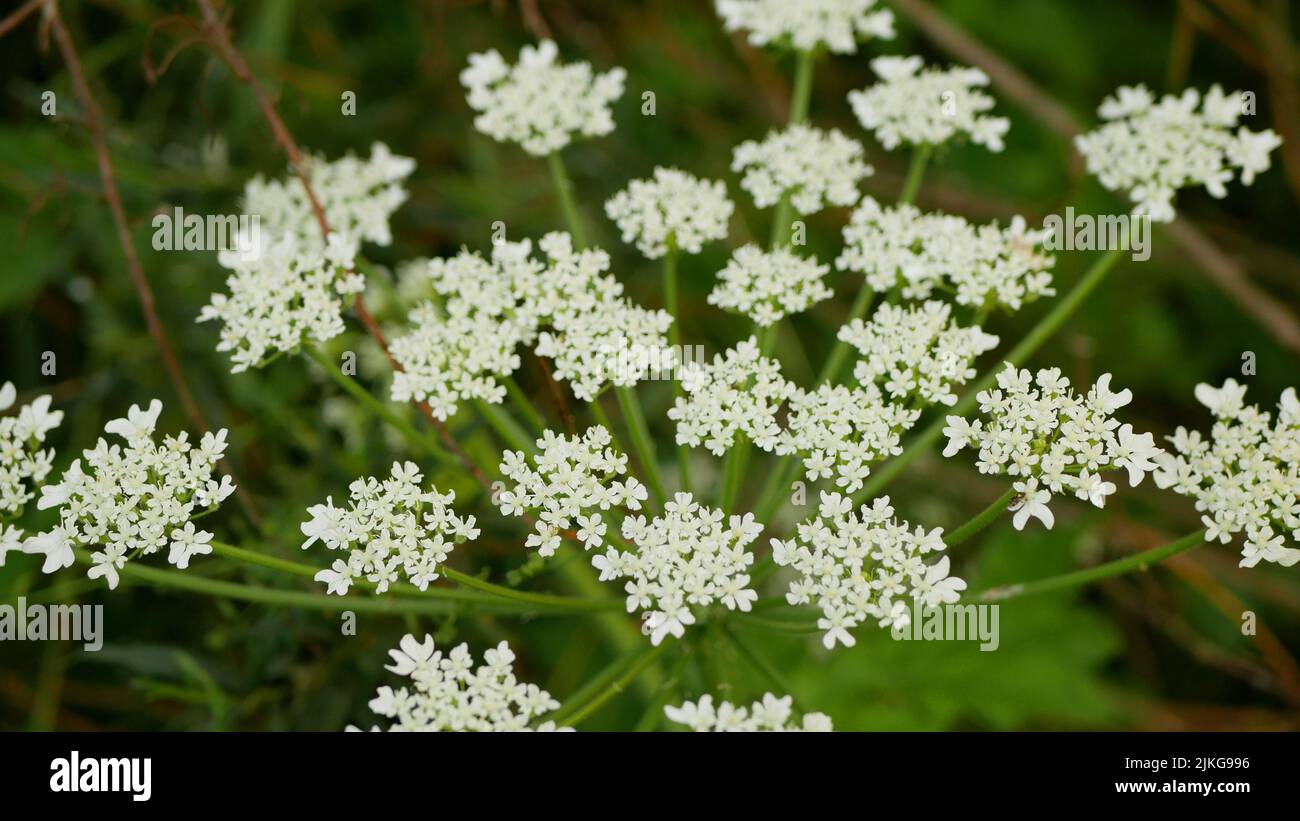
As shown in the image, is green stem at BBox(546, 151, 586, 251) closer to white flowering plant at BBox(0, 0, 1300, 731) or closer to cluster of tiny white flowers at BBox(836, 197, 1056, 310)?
white flowering plant at BBox(0, 0, 1300, 731)

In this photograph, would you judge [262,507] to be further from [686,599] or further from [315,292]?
[686,599]

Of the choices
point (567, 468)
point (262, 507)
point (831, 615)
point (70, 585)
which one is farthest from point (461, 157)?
point (831, 615)

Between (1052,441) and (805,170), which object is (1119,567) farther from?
(805,170)

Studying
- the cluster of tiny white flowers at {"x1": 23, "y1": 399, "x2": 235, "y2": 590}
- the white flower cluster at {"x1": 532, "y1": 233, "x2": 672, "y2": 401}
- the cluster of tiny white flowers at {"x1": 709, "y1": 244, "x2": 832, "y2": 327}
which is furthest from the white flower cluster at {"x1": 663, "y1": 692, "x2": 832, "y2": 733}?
the cluster of tiny white flowers at {"x1": 23, "y1": 399, "x2": 235, "y2": 590}

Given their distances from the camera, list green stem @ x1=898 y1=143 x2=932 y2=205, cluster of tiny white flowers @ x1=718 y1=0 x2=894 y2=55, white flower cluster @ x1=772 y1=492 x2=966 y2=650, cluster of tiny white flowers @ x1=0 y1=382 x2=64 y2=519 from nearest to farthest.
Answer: white flower cluster @ x1=772 y1=492 x2=966 y2=650
cluster of tiny white flowers @ x1=0 y1=382 x2=64 y2=519
green stem @ x1=898 y1=143 x2=932 y2=205
cluster of tiny white flowers @ x1=718 y1=0 x2=894 y2=55

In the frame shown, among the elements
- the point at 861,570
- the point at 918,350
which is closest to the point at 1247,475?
the point at 918,350

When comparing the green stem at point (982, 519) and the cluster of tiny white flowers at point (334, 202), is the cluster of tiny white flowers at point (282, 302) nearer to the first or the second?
the cluster of tiny white flowers at point (334, 202)
